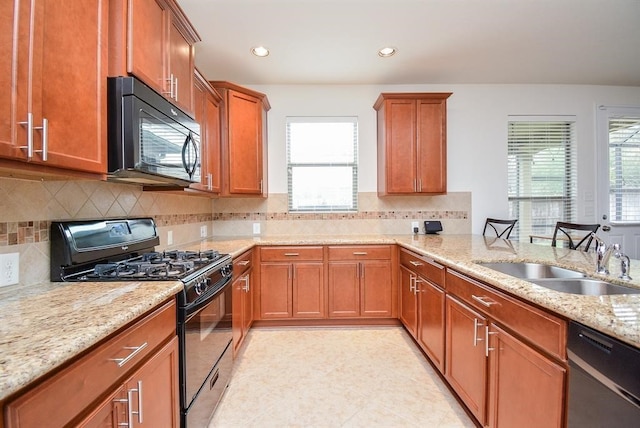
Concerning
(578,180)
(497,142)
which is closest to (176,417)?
(497,142)

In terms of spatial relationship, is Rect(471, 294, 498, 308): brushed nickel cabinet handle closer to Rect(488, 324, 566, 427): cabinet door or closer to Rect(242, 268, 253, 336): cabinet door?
Rect(488, 324, 566, 427): cabinet door

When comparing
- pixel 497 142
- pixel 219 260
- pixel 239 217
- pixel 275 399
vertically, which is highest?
pixel 497 142

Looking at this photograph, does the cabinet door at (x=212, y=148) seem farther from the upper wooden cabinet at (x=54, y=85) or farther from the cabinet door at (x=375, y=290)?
the cabinet door at (x=375, y=290)

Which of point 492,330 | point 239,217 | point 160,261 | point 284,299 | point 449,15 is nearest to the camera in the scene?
point 492,330

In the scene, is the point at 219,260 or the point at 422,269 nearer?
the point at 219,260

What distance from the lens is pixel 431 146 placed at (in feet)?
10.6

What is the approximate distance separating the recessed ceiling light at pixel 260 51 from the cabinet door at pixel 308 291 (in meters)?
2.08

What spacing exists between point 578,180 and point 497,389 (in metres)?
3.54

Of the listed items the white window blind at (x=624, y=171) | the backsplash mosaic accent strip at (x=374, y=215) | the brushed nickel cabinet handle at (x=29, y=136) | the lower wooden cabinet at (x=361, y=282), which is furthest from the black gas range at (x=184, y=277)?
the white window blind at (x=624, y=171)

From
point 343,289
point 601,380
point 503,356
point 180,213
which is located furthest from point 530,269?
point 180,213

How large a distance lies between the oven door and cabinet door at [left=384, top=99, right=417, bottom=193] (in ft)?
7.03

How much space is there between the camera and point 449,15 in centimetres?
231

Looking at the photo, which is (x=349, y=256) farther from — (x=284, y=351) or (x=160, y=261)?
(x=160, y=261)

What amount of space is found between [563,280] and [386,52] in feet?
7.92
